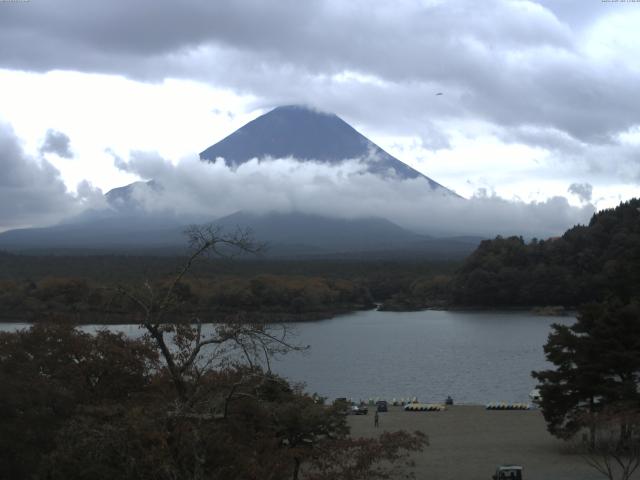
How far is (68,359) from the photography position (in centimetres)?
900

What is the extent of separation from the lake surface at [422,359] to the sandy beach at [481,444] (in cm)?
257

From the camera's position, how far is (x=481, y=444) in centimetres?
1313

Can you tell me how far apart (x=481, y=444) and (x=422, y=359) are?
13307 mm

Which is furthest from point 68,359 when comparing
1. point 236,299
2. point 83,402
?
point 236,299

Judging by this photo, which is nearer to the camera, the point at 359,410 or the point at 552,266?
the point at 359,410

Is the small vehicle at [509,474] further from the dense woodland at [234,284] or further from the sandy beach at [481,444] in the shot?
the dense woodland at [234,284]

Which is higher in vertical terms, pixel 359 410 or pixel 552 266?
pixel 552 266

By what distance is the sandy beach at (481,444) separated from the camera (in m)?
10.9

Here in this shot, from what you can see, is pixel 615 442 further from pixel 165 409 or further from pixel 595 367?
pixel 165 409

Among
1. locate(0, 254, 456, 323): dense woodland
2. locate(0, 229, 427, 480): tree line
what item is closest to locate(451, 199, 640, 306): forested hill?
locate(0, 254, 456, 323): dense woodland

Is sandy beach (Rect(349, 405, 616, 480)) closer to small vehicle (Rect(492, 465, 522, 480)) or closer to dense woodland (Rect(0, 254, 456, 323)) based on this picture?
small vehicle (Rect(492, 465, 522, 480))

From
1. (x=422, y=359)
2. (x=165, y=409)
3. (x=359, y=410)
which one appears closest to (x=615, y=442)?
(x=359, y=410)

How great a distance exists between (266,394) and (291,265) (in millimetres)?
57012

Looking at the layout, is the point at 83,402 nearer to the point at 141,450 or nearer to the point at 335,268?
the point at 141,450
